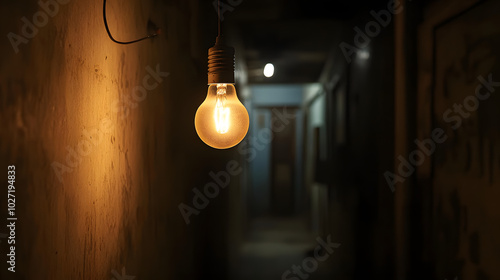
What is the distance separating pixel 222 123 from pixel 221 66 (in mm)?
242

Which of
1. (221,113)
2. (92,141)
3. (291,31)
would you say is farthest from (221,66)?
(291,31)

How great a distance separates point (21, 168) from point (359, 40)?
137 inches

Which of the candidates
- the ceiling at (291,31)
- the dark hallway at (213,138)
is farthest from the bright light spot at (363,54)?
the ceiling at (291,31)

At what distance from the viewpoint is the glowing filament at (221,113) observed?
1.70 meters

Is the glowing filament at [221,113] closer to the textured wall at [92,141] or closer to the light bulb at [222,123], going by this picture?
the light bulb at [222,123]

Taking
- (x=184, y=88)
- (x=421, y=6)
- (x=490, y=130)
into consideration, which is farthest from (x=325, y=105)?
(x=490, y=130)

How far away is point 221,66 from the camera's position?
1.72 metres

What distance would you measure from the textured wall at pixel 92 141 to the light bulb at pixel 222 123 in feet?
1.13

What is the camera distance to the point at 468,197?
2.25 meters

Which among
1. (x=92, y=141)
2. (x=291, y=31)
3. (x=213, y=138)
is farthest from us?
(x=291, y=31)

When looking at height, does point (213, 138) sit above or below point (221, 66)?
below

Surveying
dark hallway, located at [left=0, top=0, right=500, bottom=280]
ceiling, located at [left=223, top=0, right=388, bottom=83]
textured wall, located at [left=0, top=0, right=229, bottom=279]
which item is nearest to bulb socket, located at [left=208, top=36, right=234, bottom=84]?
dark hallway, located at [left=0, top=0, right=500, bottom=280]

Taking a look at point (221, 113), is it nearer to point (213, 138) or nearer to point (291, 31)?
point (213, 138)

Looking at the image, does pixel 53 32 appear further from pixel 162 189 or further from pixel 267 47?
pixel 267 47
